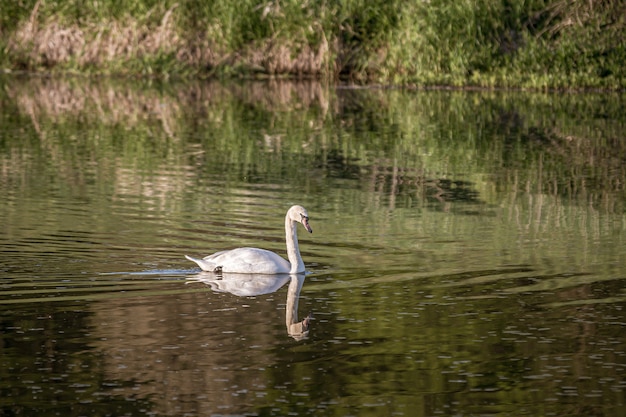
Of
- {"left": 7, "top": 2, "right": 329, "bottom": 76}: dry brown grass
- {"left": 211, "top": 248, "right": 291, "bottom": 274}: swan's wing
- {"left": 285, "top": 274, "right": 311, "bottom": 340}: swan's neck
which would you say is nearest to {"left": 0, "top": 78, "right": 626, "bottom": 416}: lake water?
{"left": 285, "top": 274, "right": 311, "bottom": 340}: swan's neck

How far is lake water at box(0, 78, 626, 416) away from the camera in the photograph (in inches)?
332

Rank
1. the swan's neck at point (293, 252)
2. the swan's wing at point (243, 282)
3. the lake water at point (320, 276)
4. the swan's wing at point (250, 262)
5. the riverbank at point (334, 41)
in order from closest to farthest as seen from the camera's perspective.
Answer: the lake water at point (320, 276) < the swan's wing at point (243, 282) < the swan's wing at point (250, 262) < the swan's neck at point (293, 252) < the riverbank at point (334, 41)

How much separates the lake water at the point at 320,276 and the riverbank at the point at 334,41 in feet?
33.4

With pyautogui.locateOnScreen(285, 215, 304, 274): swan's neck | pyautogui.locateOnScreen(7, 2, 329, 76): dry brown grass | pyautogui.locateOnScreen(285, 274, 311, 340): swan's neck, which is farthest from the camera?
pyautogui.locateOnScreen(7, 2, 329, 76): dry brown grass

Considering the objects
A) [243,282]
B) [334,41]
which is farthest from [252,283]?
[334,41]

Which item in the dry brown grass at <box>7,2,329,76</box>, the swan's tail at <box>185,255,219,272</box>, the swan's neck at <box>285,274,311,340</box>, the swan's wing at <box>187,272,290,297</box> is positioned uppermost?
the dry brown grass at <box>7,2,329,76</box>

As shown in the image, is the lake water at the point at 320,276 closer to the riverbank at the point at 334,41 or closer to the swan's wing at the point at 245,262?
the swan's wing at the point at 245,262

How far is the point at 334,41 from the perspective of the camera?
3784 cm

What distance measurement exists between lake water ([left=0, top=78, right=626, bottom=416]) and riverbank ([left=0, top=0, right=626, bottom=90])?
33.4ft

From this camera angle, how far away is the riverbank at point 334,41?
116 ft

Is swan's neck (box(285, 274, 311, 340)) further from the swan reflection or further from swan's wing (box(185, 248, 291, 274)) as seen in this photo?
swan's wing (box(185, 248, 291, 274))

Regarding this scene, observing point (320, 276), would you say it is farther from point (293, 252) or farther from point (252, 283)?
point (252, 283)

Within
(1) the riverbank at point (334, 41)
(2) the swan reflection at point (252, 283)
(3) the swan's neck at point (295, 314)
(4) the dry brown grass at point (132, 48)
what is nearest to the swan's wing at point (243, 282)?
(2) the swan reflection at point (252, 283)

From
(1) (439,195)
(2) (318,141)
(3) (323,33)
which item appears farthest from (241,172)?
(3) (323,33)
